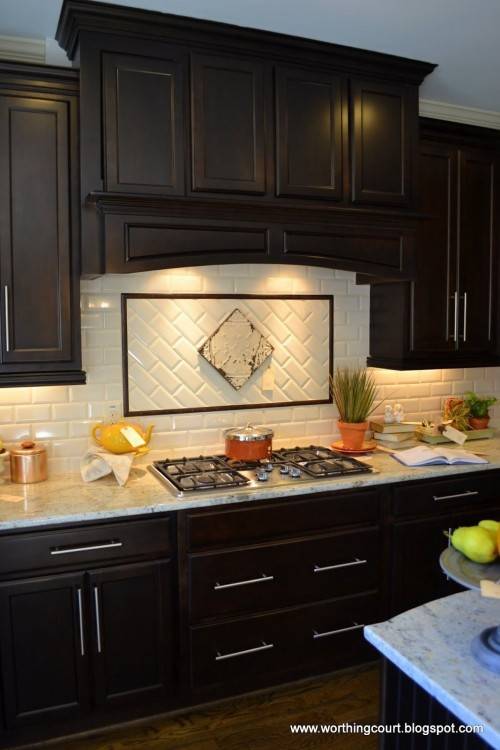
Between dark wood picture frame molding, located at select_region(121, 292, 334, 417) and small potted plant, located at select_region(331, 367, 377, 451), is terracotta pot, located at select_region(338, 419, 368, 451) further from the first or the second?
dark wood picture frame molding, located at select_region(121, 292, 334, 417)

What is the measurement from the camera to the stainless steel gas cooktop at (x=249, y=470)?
2.62m

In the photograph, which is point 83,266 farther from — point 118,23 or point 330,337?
point 330,337

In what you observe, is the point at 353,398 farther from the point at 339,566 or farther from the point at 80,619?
the point at 80,619

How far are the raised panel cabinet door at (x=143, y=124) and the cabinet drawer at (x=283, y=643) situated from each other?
1812 mm

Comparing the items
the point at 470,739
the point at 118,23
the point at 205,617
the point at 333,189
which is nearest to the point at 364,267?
the point at 333,189

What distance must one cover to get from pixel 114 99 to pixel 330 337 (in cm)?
160

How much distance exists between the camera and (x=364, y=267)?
3.01 metres

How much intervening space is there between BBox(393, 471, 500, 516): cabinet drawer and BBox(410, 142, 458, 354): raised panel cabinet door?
0.71 meters

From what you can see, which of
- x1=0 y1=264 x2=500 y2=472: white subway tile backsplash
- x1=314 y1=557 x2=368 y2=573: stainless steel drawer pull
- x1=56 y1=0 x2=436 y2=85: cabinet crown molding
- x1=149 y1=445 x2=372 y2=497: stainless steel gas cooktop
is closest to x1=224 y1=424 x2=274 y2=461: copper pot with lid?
x1=149 y1=445 x2=372 y2=497: stainless steel gas cooktop

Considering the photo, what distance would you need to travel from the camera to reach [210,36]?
2.64 meters

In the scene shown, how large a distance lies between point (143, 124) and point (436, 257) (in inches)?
65.4

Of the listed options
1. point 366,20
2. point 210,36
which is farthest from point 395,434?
point 210,36

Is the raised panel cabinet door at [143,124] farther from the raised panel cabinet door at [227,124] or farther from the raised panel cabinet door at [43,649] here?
the raised panel cabinet door at [43,649]

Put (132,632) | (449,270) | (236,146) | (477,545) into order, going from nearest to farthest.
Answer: (477,545)
(132,632)
(236,146)
(449,270)
